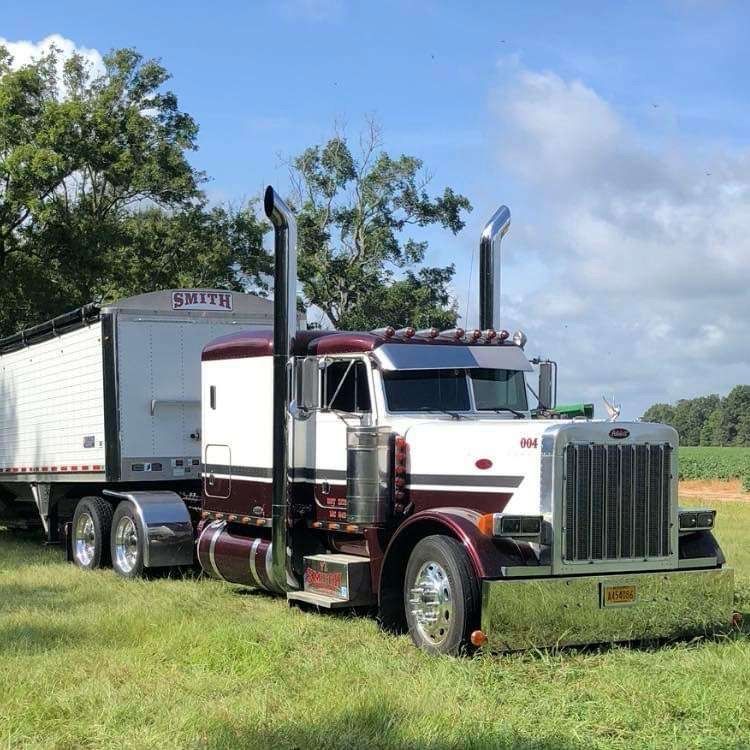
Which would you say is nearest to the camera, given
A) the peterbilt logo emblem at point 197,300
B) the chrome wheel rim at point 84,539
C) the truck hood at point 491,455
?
the truck hood at point 491,455

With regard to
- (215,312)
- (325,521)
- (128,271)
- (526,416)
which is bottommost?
(325,521)

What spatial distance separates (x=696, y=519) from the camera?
8719 millimetres

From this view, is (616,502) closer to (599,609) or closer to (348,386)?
(599,609)

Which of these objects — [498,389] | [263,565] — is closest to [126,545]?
[263,565]

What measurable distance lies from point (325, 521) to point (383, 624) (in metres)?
1.41

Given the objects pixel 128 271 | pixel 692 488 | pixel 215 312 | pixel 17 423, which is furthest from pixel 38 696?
pixel 692 488

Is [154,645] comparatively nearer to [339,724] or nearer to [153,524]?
[339,724]

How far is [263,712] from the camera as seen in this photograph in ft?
21.1

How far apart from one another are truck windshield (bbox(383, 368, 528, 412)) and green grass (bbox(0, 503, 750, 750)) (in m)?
1.94

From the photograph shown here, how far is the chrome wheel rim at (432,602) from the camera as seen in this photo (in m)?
8.10

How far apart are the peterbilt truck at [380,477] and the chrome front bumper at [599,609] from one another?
15mm

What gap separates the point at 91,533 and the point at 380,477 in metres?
6.34

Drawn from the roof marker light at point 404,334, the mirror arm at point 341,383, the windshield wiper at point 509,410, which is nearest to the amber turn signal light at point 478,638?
the windshield wiper at point 509,410

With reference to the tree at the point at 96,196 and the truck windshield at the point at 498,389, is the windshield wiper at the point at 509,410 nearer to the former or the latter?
the truck windshield at the point at 498,389
